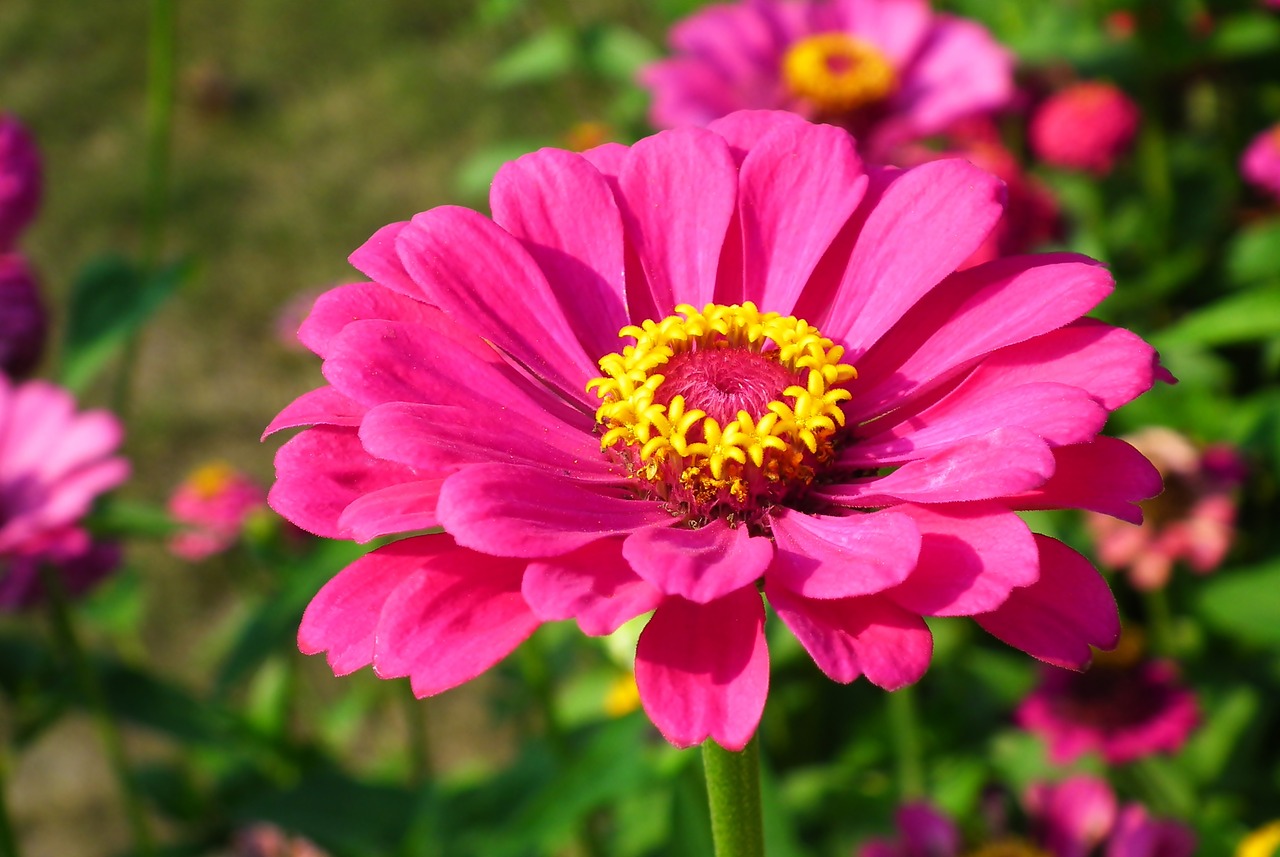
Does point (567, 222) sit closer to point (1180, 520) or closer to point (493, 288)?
point (493, 288)

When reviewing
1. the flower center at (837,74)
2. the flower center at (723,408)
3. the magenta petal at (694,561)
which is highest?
the flower center at (837,74)

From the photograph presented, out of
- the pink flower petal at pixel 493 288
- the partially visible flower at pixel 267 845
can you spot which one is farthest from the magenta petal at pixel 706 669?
the partially visible flower at pixel 267 845

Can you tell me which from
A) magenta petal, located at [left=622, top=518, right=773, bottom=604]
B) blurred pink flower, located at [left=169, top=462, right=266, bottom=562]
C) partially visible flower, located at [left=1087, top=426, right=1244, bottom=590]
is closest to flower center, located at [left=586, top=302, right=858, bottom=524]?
magenta petal, located at [left=622, top=518, right=773, bottom=604]

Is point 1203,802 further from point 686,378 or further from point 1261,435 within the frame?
point 686,378

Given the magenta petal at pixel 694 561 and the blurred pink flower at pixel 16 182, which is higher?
the blurred pink flower at pixel 16 182

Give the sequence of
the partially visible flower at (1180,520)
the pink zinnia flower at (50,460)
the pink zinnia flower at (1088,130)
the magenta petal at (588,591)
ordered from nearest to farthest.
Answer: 1. the magenta petal at (588,591)
2. the pink zinnia flower at (50,460)
3. the partially visible flower at (1180,520)
4. the pink zinnia flower at (1088,130)

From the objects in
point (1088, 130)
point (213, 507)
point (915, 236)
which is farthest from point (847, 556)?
point (213, 507)

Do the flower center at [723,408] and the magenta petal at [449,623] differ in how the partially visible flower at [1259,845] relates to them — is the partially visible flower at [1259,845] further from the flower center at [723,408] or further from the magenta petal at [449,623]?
the magenta petal at [449,623]

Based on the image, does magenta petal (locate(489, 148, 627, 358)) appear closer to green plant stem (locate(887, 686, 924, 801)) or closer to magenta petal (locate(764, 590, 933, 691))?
magenta petal (locate(764, 590, 933, 691))
